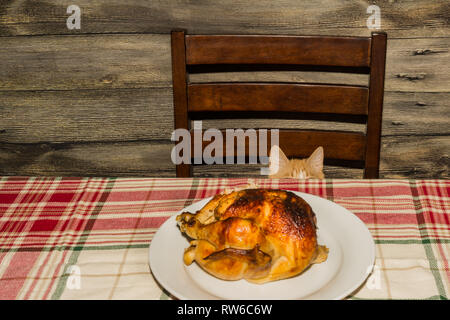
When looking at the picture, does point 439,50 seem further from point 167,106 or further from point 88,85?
point 88,85

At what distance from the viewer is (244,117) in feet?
6.26

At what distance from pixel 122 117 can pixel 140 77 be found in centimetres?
18

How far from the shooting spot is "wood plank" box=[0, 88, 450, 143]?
186cm

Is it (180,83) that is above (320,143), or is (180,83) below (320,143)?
above

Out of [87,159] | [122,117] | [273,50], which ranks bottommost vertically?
[87,159]

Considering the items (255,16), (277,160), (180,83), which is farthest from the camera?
(255,16)

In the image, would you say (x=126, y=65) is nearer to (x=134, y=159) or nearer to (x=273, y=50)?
(x=134, y=159)

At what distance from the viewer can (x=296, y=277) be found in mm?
755

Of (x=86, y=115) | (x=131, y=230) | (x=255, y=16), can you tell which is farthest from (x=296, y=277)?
(x=86, y=115)

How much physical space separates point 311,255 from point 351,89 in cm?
72

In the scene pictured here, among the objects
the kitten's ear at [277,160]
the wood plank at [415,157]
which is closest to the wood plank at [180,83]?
the kitten's ear at [277,160]

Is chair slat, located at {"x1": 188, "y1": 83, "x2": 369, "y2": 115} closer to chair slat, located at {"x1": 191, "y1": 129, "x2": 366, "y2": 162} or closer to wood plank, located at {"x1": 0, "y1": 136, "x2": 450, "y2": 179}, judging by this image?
chair slat, located at {"x1": 191, "y1": 129, "x2": 366, "y2": 162}

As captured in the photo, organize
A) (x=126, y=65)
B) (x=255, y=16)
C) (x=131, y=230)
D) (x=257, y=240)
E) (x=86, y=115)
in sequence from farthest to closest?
(x=86, y=115) → (x=126, y=65) → (x=255, y=16) → (x=131, y=230) → (x=257, y=240)

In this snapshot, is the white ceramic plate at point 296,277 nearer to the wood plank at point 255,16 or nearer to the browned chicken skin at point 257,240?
the browned chicken skin at point 257,240
